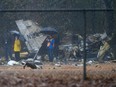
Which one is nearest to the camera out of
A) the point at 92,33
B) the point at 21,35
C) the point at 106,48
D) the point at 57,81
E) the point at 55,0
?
the point at 57,81

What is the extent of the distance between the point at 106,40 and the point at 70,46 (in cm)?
162

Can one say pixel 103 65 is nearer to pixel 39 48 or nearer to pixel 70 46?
pixel 70 46

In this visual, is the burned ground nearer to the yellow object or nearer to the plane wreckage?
the plane wreckage

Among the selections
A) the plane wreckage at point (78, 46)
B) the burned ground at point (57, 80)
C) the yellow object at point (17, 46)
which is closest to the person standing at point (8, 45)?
the yellow object at point (17, 46)

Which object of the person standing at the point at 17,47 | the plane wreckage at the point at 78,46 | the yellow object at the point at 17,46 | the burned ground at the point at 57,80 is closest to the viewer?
the burned ground at the point at 57,80

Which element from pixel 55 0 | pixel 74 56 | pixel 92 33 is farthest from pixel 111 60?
pixel 55 0

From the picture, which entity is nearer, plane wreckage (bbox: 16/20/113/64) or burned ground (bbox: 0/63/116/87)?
→ burned ground (bbox: 0/63/116/87)

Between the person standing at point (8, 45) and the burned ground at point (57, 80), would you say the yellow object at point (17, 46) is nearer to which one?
the person standing at point (8, 45)

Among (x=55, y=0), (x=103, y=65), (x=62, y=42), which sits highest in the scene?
(x=55, y=0)

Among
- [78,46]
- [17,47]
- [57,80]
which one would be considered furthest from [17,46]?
[57,80]

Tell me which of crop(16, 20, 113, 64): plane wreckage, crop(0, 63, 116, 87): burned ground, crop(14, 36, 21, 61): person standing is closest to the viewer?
crop(0, 63, 116, 87): burned ground

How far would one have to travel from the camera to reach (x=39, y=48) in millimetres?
14469

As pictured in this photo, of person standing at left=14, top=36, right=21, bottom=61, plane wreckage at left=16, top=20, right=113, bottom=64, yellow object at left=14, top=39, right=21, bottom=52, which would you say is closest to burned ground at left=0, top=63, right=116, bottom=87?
plane wreckage at left=16, top=20, right=113, bottom=64

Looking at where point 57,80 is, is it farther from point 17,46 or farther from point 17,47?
point 17,46
